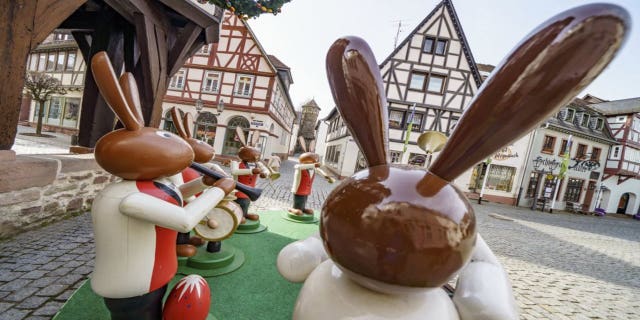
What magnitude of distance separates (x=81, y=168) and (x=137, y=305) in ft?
9.37

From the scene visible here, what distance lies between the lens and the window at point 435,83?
12250 mm

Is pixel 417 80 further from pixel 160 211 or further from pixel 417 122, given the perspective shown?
pixel 160 211

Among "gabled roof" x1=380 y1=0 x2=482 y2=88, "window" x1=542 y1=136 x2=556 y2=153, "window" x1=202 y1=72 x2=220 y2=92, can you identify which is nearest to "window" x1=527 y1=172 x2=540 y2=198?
"window" x1=542 y1=136 x2=556 y2=153

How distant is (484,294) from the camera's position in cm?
77

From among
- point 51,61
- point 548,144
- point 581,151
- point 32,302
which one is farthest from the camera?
point 581,151

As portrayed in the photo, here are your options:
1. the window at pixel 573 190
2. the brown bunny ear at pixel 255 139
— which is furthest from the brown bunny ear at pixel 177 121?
the window at pixel 573 190

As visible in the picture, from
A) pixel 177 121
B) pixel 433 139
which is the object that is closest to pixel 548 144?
pixel 433 139

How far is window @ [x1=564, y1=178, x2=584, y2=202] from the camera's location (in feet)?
52.6

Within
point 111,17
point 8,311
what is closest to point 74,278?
point 8,311

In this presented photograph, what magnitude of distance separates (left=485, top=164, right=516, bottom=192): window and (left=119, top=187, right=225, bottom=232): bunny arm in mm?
16024

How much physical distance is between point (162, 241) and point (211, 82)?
14065 millimetres

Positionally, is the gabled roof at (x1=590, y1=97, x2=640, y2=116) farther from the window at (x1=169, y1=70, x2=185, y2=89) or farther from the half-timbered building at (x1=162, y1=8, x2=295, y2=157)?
the window at (x1=169, y1=70, x2=185, y2=89)

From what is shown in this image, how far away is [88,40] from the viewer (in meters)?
4.64

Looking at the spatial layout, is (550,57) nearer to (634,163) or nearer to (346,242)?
(346,242)
